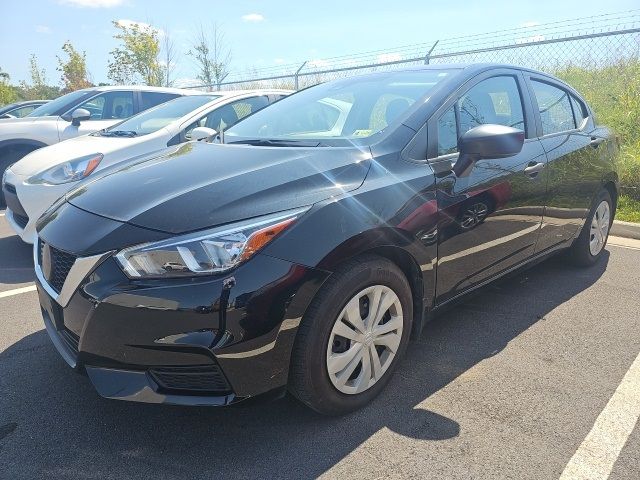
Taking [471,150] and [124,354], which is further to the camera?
[471,150]

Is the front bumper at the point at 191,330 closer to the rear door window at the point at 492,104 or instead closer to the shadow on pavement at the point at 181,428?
the shadow on pavement at the point at 181,428

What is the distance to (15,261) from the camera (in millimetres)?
4547

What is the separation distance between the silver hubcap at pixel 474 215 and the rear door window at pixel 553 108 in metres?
1.05

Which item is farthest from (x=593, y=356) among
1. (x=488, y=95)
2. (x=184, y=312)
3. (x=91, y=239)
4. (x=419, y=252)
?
(x=91, y=239)

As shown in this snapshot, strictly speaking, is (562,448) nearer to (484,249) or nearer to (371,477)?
(371,477)

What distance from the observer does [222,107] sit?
17.7ft

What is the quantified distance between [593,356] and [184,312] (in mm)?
2280

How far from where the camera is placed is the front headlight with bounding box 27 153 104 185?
4.20 meters

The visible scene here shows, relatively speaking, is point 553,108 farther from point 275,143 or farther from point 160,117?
point 160,117

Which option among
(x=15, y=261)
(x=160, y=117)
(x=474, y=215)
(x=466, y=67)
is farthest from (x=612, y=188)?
(x=15, y=261)

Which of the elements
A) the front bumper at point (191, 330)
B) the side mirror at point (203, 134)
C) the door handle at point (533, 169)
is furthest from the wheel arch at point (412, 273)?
the side mirror at point (203, 134)

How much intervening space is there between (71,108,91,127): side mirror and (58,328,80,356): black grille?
16.1ft

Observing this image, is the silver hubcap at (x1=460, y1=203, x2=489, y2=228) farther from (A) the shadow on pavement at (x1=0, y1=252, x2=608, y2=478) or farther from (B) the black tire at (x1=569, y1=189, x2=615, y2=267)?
(B) the black tire at (x1=569, y1=189, x2=615, y2=267)

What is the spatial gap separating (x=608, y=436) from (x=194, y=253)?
187 centimetres
